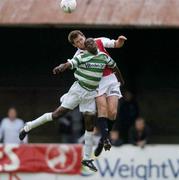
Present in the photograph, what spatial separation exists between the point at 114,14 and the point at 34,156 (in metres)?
3.29

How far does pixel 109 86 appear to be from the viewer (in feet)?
45.3

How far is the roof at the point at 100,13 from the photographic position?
20.0 m

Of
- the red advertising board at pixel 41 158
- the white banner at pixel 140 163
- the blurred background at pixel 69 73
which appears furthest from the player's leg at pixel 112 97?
the blurred background at pixel 69 73


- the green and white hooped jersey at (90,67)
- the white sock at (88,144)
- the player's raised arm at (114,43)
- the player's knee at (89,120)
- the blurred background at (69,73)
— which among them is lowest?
the white sock at (88,144)

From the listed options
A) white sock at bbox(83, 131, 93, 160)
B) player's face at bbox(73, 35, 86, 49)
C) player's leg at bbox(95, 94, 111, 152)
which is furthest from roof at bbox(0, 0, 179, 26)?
player's face at bbox(73, 35, 86, 49)

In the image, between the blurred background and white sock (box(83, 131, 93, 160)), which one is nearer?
white sock (box(83, 131, 93, 160))

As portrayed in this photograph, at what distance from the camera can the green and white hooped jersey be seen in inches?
527

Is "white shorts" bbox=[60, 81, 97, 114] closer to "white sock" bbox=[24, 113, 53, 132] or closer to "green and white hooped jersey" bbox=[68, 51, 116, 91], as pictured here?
"green and white hooped jersey" bbox=[68, 51, 116, 91]

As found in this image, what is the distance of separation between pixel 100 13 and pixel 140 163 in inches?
125

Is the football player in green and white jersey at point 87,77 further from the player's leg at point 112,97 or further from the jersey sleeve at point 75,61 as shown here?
the player's leg at point 112,97

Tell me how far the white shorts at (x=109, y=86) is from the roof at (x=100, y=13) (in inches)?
243

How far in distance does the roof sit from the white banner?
2.52 meters

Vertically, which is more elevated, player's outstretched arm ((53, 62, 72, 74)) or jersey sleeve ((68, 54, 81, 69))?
jersey sleeve ((68, 54, 81, 69))

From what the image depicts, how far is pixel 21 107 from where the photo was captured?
23.0 meters
